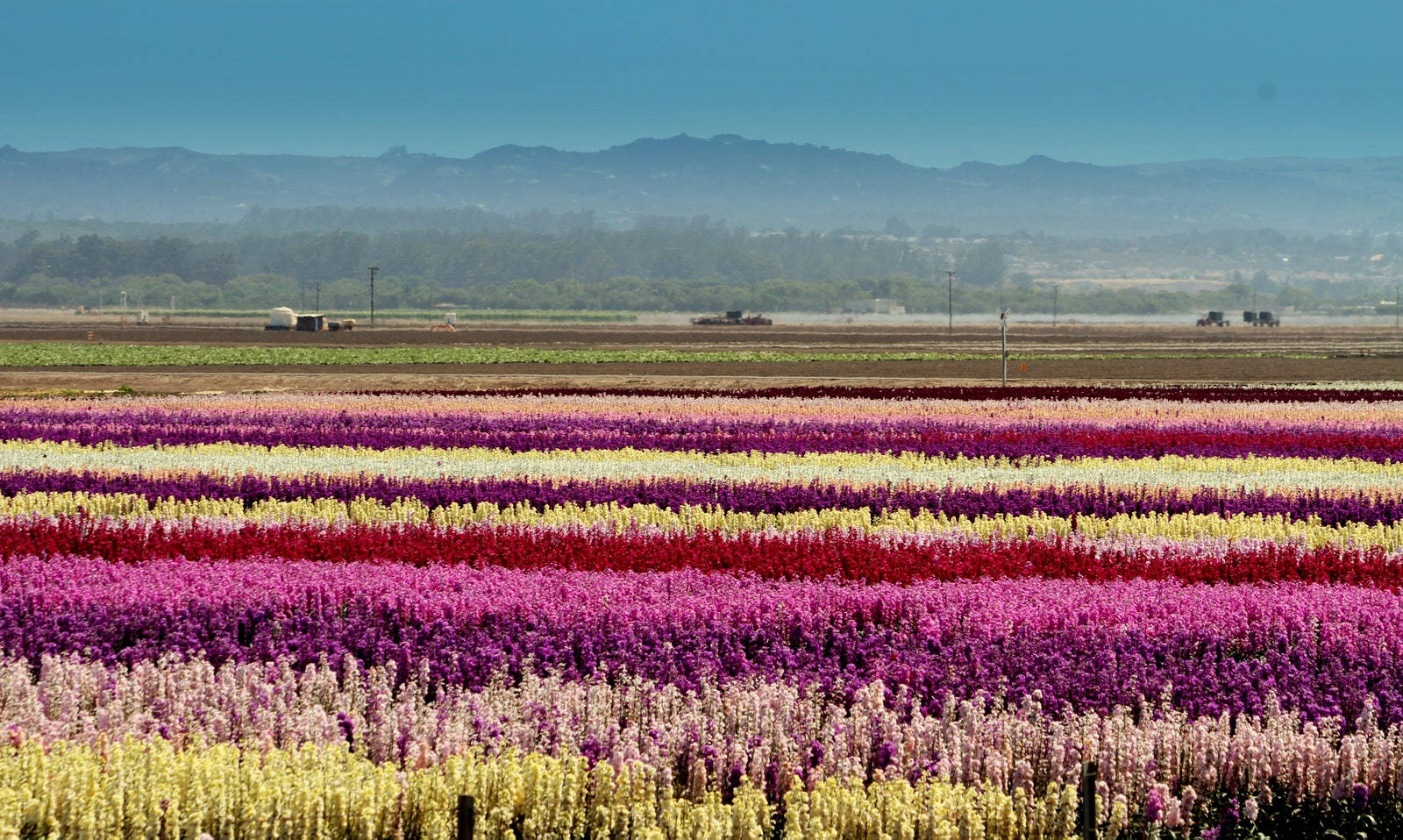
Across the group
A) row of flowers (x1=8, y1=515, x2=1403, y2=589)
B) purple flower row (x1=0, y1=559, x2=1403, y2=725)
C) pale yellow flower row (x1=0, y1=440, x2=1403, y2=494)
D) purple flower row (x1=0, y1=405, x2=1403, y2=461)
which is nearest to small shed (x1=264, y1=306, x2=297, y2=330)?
purple flower row (x1=0, y1=405, x2=1403, y2=461)

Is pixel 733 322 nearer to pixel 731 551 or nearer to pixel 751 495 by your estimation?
pixel 751 495

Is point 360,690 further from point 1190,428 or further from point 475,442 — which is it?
point 1190,428

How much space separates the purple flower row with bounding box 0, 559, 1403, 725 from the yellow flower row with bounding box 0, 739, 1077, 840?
1500mm

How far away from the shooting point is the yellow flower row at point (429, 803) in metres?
7.33

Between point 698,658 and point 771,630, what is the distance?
2.53 ft

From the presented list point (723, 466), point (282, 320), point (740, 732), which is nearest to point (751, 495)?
point (723, 466)

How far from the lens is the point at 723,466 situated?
21656 millimetres

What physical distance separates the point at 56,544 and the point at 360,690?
605 cm

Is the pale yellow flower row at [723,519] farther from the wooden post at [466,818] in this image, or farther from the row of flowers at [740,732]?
the wooden post at [466,818]

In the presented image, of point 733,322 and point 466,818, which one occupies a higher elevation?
point 466,818

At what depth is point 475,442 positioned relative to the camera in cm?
2541

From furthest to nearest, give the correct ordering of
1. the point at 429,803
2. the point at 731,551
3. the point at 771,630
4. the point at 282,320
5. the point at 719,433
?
1. the point at 282,320
2. the point at 719,433
3. the point at 731,551
4. the point at 771,630
5. the point at 429,803

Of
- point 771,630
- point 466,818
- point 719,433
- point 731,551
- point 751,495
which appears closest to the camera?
point 466,818

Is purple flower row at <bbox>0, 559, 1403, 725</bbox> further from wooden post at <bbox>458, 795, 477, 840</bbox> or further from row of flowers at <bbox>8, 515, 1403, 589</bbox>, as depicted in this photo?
wooden post at <bbox>458, 795, 477, 840</bbox>
